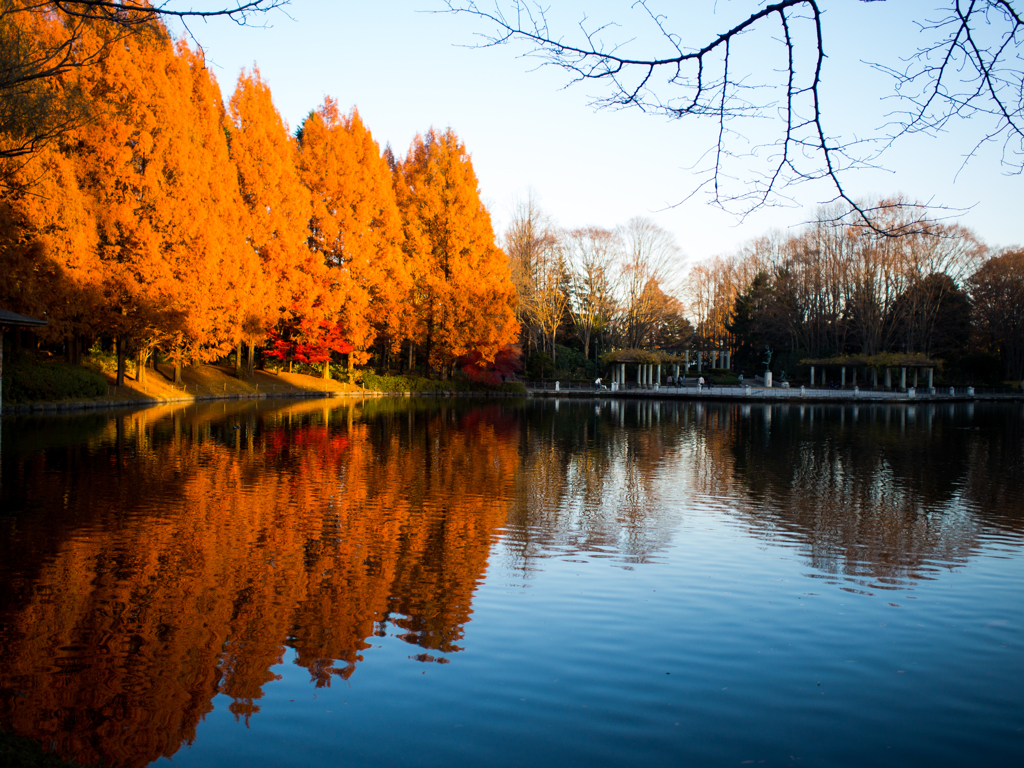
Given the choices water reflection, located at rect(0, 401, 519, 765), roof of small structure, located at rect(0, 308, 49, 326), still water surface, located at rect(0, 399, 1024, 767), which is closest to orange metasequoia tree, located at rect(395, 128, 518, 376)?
roof of small structure, located at rect(0, 308, 49, 326)

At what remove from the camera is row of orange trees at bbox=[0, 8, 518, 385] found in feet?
77.4

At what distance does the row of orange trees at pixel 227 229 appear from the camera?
2358cm

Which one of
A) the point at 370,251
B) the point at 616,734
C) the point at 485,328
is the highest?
the point at 370,251

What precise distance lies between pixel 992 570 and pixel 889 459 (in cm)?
1052

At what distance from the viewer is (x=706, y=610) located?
631cm

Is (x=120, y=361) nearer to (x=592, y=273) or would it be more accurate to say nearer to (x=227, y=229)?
(x=227, y=229)

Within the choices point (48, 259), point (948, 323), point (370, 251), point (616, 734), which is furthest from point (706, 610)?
point (948, 323)

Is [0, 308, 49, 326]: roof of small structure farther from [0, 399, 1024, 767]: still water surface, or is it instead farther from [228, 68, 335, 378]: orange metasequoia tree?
[228, 68, 335, 378]: orange metasequoia tree

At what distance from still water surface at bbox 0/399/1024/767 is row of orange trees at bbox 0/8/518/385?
35.2ft

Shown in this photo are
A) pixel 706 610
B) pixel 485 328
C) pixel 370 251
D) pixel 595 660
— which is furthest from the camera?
pixel 485 328

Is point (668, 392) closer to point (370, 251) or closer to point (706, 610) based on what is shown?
point (370, 251)

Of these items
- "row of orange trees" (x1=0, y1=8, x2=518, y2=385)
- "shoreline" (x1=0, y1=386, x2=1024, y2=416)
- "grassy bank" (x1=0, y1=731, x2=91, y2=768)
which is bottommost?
"grassy bank" (x1=0, y1=731, x2=91, y2=768)

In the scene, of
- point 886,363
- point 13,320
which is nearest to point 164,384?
point 13,320

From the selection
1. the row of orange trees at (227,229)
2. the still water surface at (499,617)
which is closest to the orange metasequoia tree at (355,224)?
the row of orange trees at (227,229)
